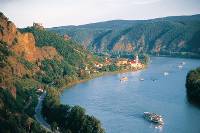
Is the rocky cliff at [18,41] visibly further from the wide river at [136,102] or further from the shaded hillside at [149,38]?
the shaded hillside at [149,38]

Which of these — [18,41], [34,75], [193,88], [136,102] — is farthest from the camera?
[18,41]

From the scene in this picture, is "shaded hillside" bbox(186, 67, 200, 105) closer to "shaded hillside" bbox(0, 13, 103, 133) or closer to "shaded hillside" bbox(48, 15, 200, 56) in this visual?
"shaded hillside" bbox(0, 13, 103, 133)

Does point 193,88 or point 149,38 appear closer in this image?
point 193,88

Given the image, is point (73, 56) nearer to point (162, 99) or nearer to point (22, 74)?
point (22, 74)

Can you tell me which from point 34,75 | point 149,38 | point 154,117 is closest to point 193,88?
point 154,117

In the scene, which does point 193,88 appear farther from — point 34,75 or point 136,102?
point 34,75

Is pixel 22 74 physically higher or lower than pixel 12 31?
lower

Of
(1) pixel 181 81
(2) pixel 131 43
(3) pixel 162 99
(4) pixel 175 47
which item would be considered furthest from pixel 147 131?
(2) pixel 131 43
